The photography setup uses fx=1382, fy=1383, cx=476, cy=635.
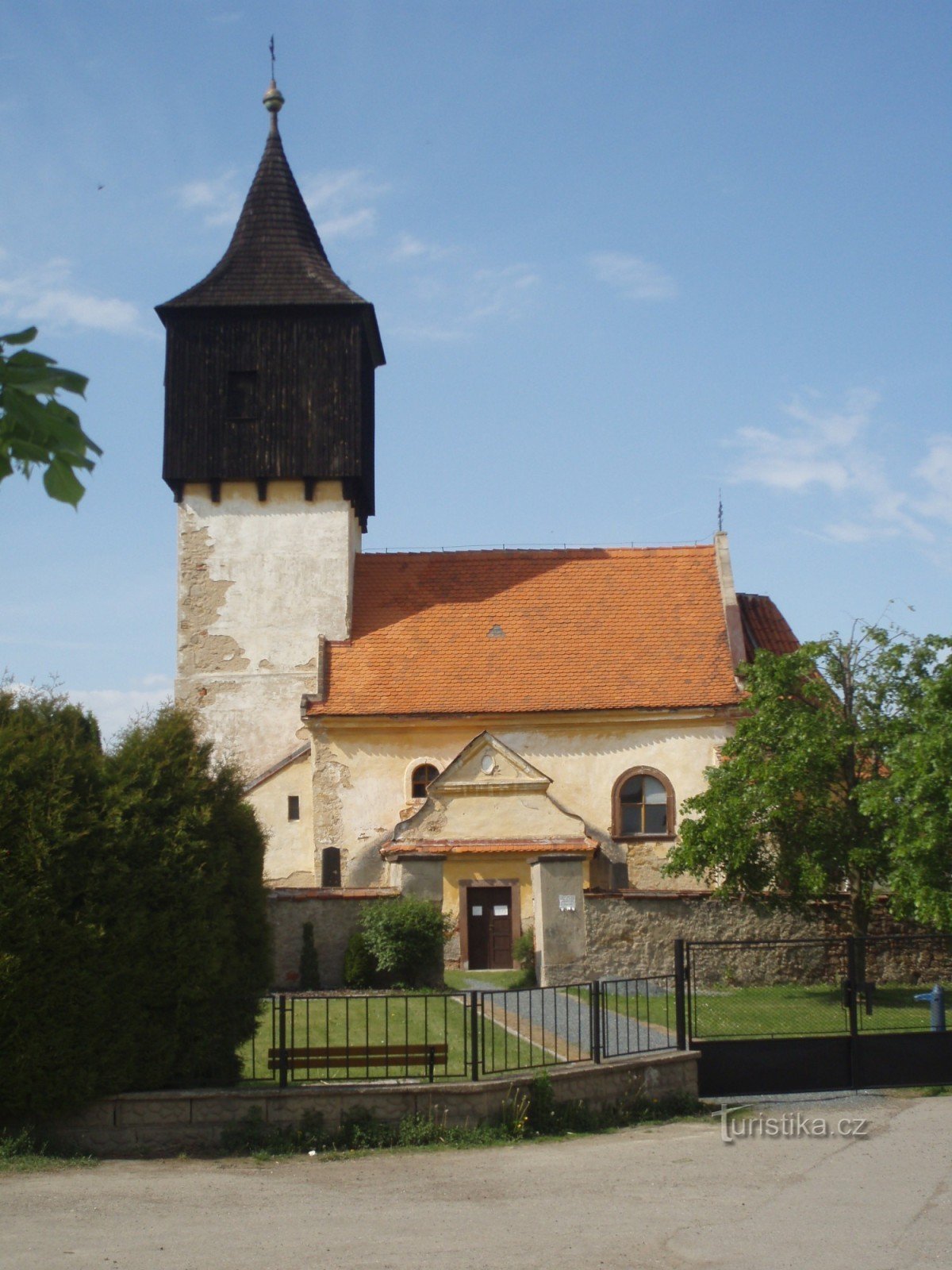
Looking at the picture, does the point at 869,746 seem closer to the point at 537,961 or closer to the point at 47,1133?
the point at 537,961

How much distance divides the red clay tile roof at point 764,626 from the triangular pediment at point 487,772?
710cm

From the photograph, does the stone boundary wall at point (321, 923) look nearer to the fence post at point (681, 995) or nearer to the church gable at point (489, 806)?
the church gable at point (489, 806)

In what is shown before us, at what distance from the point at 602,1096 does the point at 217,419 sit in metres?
21.8

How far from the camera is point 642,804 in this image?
2897 centimetres

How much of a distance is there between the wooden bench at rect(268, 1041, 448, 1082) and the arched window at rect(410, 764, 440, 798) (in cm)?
1650

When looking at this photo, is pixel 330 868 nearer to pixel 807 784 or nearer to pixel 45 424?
pixel 807 784

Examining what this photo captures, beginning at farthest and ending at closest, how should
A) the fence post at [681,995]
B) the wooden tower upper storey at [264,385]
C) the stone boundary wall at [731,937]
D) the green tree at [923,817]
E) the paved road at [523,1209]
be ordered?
1. the wooden tower upper storey at [264,385]
2. the stone boundary wall at [731,937]
3. the green tree at [923,817]
4. the fence post at [681,995]
5. the paved road at [523,1209]

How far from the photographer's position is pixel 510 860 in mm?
25297

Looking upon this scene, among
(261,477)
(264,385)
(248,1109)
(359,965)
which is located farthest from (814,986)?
(264,385)

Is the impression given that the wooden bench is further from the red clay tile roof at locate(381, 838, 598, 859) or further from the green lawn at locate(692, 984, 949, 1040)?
the red clay tile roof at locate(381, 838, 598, 859)

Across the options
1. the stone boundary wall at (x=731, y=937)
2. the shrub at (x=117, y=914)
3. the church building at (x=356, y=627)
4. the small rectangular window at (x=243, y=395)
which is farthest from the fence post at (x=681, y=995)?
the small rectangular window at (x=243, y=395)

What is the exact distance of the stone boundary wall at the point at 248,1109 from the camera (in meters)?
11.4

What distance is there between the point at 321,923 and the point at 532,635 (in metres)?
10.0

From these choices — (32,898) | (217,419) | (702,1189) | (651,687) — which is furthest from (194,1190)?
(217,419)
